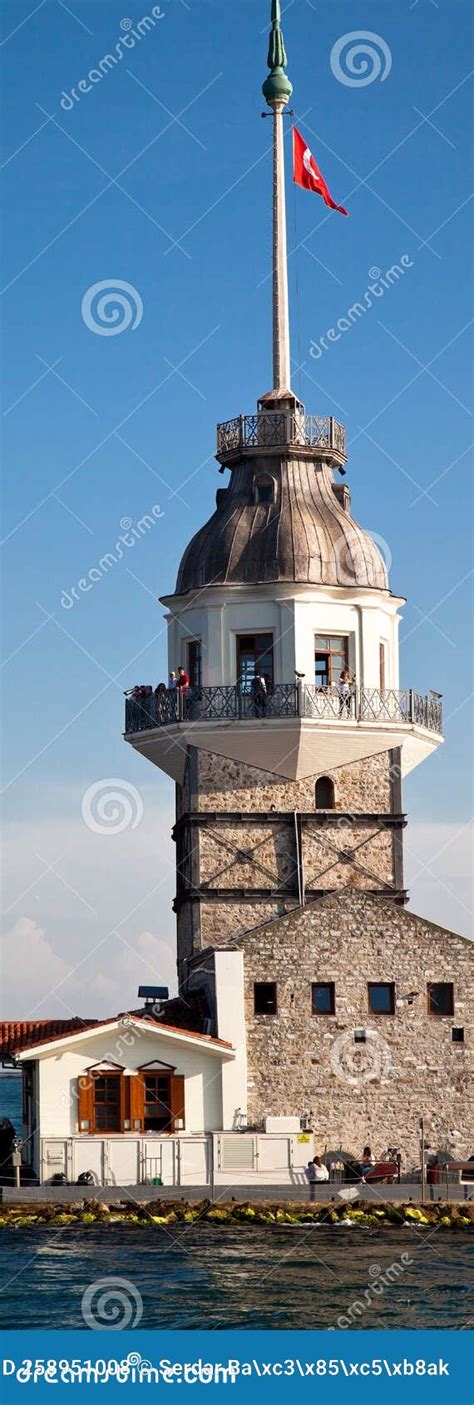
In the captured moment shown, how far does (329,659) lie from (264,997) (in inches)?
350

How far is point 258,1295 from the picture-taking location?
45.4 metres

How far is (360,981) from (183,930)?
6959 mm

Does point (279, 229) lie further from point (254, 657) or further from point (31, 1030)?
point (31, 1030)

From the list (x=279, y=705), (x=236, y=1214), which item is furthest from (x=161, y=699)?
(x=236, y=1214)

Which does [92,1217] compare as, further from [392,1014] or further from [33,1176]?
[392,1014]

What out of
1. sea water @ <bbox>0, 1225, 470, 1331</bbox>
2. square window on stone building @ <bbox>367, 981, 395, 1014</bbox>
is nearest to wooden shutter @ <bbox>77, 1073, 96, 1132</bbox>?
sea water @ <bbox>0, 1225, 470, 1331</bbox>

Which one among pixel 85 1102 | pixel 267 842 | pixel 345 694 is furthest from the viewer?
pixel 267 842

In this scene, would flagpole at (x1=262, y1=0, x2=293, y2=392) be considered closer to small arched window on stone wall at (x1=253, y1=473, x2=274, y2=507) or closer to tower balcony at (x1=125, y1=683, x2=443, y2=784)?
small arched window on stone wall at (x1=253, y1=473, x2=274, y2=507)

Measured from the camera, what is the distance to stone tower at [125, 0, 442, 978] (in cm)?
6103

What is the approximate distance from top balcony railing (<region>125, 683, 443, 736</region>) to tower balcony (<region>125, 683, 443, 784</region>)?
2 cm

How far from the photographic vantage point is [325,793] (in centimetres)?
6219

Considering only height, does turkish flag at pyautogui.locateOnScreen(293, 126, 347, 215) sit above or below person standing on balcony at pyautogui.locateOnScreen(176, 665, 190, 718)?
above
